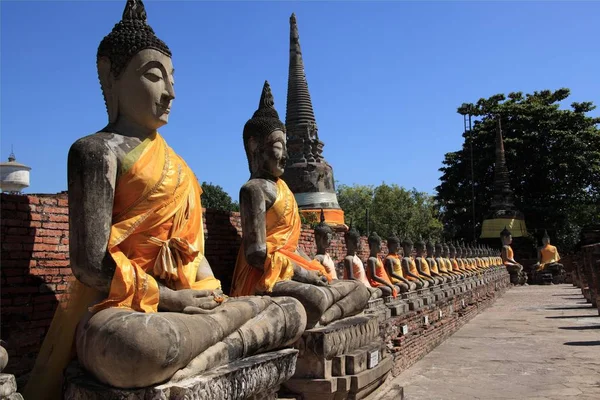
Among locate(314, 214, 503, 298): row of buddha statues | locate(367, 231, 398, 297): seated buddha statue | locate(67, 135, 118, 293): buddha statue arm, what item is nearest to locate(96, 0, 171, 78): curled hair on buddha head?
locate(67, 135, 118, 293): buddha statue arm

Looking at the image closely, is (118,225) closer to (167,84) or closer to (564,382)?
(167,84)

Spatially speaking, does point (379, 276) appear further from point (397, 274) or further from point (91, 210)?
point (91, 210)

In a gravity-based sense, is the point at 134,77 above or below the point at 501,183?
below

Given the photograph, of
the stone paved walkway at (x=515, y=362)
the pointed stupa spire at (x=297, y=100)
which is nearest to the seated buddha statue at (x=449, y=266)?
the stone paved walkway at (x=515, y=362)

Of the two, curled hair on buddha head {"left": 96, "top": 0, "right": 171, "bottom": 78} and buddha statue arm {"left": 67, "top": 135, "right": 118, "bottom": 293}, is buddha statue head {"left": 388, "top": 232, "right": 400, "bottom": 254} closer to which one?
curled hair on buddha head {"left": 96, "top": 0, "right": 171, "bottom": 78}

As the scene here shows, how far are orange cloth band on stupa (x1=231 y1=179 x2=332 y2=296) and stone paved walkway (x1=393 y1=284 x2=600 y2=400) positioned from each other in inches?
114

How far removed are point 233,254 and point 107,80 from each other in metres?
2.72

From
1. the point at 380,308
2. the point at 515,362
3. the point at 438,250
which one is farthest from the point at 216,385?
the point at 438,250

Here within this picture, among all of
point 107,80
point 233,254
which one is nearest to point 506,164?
point 233,254

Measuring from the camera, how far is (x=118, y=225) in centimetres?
342

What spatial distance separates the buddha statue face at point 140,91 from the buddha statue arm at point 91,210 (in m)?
0.41

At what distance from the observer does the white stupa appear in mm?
5605

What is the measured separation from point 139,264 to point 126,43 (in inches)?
50.0

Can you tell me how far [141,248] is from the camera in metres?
3.55
